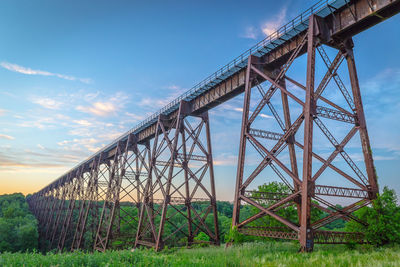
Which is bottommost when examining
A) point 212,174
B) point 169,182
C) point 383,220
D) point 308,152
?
point 383,220

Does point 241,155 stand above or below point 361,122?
below

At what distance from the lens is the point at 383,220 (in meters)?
11.6

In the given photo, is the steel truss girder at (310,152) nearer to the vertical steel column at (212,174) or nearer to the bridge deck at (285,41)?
the bridge deck at (285,41)

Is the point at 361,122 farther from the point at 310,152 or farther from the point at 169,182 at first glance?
the point at 169,182

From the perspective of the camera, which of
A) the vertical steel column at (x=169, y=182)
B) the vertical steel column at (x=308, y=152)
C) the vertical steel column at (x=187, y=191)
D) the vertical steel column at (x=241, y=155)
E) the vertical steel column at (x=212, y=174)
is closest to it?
the vertical steel column at (x=308, y=152)

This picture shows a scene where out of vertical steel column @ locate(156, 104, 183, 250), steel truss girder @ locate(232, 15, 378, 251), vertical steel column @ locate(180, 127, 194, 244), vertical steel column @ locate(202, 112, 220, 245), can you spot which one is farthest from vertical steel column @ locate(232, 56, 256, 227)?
vertical steel column @ locate(180, 127, 194, 244)

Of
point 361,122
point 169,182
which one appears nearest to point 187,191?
point 169,182

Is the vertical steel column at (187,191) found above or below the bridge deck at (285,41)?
below

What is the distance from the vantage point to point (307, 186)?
10.7 meters

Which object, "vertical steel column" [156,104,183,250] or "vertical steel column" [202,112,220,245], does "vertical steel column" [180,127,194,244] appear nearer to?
"vertical steel column" [156,104,183,250]

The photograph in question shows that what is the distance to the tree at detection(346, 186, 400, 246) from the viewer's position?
441 inches

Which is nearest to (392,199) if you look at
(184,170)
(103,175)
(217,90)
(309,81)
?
(309,81)

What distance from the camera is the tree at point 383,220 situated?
11203 millimetres

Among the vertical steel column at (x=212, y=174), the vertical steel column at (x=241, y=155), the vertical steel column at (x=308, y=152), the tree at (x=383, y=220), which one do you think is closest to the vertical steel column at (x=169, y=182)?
the vertical steel column at (x=212, y=174)
